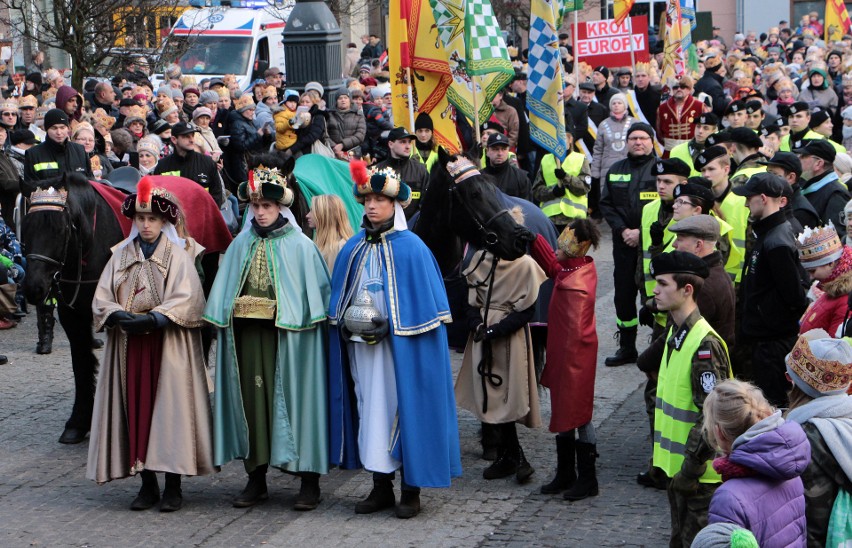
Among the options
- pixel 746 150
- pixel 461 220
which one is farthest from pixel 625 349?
pixel 461 220

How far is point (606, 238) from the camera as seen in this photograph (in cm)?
1705

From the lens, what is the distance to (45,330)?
11578 millimetres

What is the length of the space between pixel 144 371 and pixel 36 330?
18.4ft

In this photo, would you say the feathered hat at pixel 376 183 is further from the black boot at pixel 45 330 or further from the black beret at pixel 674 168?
the black boot at pixel 45 330

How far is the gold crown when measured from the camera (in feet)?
27.0

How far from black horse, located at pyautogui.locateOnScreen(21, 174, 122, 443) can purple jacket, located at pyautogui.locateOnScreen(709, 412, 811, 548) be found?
5.22 metres

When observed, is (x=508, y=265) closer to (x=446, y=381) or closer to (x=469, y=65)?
(x=446, y=381)

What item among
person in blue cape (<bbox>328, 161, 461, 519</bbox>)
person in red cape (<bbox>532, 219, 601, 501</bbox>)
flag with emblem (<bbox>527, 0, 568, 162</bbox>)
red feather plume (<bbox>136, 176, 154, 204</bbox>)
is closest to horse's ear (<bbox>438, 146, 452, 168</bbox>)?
person in blue cape (<bbox>328, 161, 461, 519</bbox>)

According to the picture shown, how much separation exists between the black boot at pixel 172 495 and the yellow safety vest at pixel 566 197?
17.4 feet

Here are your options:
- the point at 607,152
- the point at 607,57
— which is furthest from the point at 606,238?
the point at 607,57

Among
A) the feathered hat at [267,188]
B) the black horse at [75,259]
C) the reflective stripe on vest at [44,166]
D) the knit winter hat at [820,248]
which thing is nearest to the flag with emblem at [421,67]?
the reflective stripe on vest at [44,166]

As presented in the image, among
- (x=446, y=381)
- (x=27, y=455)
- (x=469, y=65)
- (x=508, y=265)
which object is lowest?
(x=27, y=455)

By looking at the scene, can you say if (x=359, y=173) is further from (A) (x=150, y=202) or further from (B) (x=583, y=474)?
(B) (x=583, y=474)

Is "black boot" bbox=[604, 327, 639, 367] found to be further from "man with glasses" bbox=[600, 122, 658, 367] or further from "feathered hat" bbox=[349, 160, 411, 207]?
"feathered hat" bbox=[349, 160, 411, 207]
